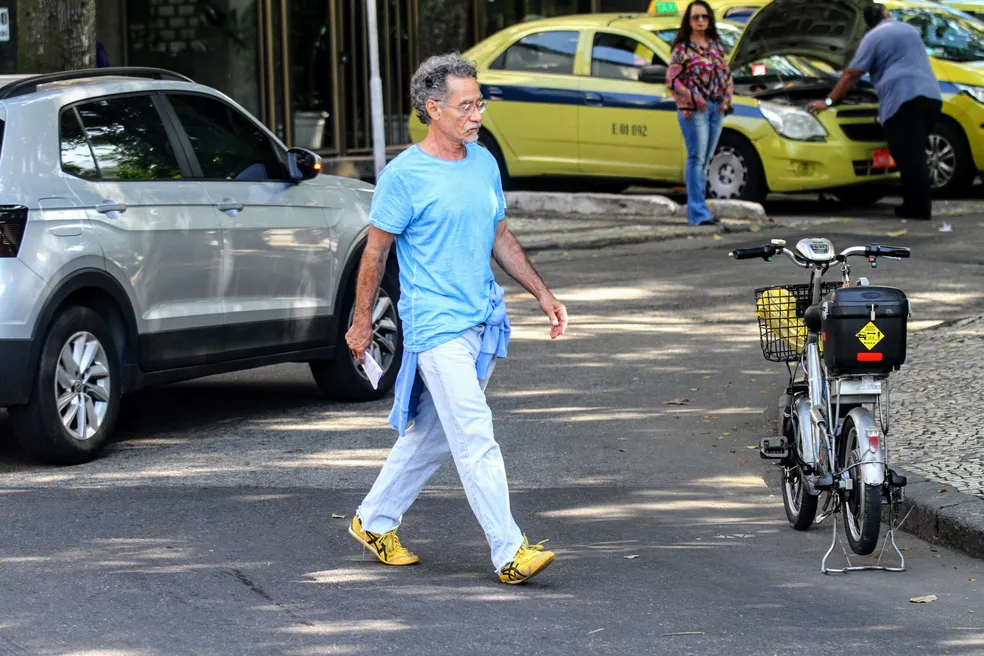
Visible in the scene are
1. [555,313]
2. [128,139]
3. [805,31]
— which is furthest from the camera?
[805,31]

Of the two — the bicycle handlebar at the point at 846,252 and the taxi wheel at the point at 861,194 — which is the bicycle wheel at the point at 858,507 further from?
the taxi wheel at the point at 861,194

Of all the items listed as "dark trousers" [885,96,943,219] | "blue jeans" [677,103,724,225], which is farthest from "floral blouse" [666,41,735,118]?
"dark trousers" [885,96,943,219]

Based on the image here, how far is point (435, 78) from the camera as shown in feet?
19.1

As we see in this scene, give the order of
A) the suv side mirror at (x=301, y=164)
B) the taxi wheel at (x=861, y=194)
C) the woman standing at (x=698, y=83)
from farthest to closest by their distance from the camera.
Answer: the taxi wheel at (x=861, y=194) → the woman standing at (x=698, y=83) → the suv side mirror at (x=301, y=164)

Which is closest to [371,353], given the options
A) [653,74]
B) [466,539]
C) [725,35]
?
[466,539]

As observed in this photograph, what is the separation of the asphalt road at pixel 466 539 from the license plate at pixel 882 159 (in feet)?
22.3

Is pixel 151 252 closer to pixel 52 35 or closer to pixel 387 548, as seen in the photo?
pixel 387 548

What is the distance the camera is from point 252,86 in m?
21.1

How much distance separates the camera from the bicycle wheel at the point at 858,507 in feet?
18.9

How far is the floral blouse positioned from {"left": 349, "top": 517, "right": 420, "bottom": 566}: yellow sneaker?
10037 mm

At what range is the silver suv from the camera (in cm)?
744

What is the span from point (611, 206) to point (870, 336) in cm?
1166

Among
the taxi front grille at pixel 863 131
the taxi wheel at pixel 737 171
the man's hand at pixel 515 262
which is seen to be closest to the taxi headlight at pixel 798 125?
the taxi front grille at pixel 863 131

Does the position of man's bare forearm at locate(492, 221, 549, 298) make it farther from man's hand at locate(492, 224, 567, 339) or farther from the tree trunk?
the tree trunk
